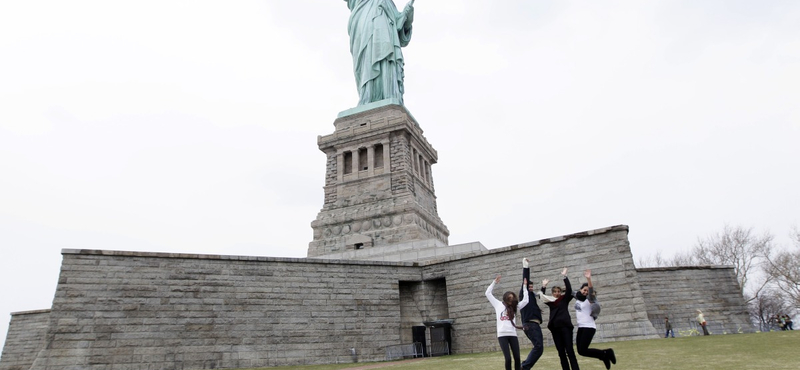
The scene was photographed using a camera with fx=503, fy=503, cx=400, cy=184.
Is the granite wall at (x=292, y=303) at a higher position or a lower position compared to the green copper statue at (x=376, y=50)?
lower

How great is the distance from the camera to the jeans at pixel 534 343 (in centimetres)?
722

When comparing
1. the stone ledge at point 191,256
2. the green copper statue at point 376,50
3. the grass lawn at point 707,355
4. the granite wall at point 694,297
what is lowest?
the grass lawn at point 707,355

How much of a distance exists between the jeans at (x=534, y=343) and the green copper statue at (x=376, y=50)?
27783 millimetres

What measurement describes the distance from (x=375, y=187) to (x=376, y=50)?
1015 centimetres

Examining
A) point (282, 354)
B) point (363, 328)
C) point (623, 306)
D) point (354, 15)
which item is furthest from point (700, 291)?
point (354, 15)

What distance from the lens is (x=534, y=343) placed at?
24.1 ft

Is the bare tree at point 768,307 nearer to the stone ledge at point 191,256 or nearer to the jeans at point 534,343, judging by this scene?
the stone ledge at point 191,256

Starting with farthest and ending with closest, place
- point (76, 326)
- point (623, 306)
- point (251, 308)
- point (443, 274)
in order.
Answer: point (443, 274), point (251, 308), point (623, 306), point (76, 326)

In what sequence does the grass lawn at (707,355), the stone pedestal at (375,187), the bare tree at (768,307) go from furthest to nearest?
the bare tree at (768,307)
the stone pedestal at (375,187)
the grass lawn at (707,355)

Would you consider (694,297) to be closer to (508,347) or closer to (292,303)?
(292,303)

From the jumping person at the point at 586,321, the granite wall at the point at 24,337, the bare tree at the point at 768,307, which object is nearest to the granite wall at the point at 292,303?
the granite wall at the point at 24,337

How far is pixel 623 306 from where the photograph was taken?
52.0ft

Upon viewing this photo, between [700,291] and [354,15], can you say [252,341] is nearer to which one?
[700,291]

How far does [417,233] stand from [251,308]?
12576 millimetres
